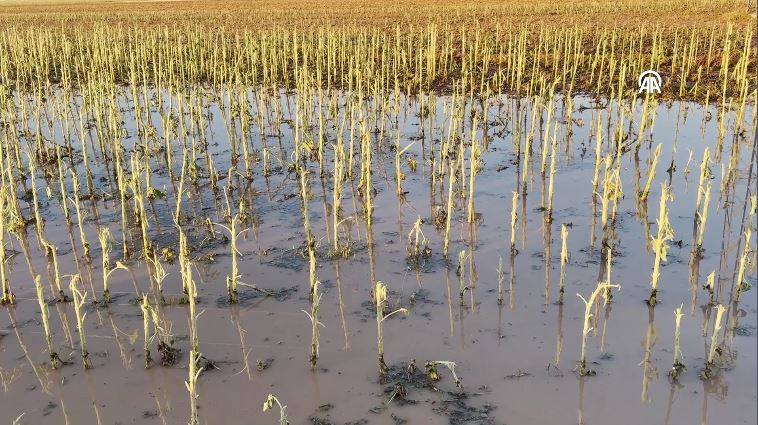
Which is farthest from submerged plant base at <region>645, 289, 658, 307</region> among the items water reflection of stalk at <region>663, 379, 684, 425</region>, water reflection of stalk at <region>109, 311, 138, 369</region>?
water reflection of stalk at <region>109, 311, 138, 369</region>

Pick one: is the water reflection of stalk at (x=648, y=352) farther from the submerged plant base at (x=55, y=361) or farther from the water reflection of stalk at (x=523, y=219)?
the submerged plant base at (x=55, y=361)

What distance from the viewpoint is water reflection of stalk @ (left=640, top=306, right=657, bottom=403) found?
12.2 ft

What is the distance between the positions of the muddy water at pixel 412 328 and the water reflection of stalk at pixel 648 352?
1cm

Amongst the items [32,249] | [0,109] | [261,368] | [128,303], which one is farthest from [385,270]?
[0,109]

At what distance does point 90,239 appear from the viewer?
6188 millimetres

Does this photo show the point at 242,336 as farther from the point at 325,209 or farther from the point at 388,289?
the point at 325,209

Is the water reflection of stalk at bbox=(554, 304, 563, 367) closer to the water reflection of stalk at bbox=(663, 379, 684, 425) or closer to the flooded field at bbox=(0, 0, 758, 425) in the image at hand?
the flooded field at bbox=(0, 0, 758, 425)

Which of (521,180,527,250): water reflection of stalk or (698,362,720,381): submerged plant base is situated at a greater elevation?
(521,180,527,250): water reflection of stalk

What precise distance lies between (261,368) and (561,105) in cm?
897

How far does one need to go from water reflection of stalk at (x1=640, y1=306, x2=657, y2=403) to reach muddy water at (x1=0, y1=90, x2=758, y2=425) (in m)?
0.01

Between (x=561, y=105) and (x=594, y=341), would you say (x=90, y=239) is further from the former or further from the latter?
(x=561, y=105)

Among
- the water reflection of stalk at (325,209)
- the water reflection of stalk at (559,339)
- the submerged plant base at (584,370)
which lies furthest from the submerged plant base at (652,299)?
the water reflection of stalk at (325,209)

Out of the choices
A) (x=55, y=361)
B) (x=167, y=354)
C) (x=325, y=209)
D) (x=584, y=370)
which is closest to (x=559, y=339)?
(x=584, y=370)

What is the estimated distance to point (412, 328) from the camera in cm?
449
